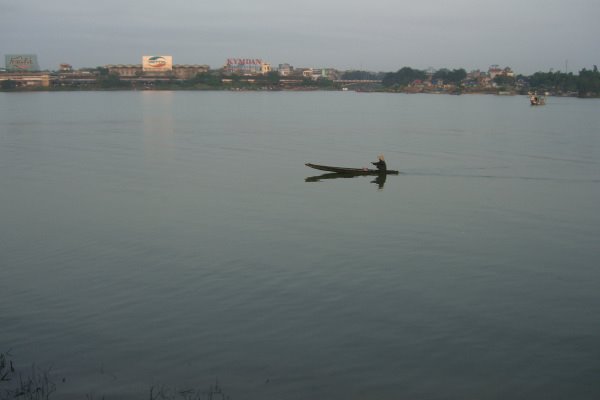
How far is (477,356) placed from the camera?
13938 mm

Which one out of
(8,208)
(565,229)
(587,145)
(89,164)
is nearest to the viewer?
(565,229)

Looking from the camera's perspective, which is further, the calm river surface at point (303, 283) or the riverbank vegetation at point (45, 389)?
the calm river surface at point (303, 283)

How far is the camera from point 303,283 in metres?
18.7

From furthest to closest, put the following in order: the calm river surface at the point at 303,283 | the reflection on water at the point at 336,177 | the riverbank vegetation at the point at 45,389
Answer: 1. the reflection on water at the point at 336,177
2. the calm river surface at the point at 303,283
3. the riverbank vegetation at the point at 45,389

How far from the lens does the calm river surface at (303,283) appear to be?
13.2 metres

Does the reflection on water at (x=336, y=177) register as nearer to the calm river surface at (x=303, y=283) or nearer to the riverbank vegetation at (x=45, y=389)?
the calm river surface at (x=303, y=283)

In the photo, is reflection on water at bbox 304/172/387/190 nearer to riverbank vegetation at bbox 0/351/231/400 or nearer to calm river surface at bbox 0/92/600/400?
calm river surface at bbox 0/92/600/400

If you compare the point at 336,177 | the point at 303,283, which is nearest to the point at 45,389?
the point at 303,283

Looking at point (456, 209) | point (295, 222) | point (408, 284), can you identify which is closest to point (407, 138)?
point (456, 209)

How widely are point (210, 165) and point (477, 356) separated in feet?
110

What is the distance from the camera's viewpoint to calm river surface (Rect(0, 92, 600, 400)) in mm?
13188

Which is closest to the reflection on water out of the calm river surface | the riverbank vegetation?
the calm river surface

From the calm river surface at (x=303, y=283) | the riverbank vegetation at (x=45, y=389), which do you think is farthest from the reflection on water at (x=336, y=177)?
the riverbank vegetation at (x=45, y=389)

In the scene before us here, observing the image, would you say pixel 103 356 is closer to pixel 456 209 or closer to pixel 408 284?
pixel 408 284
